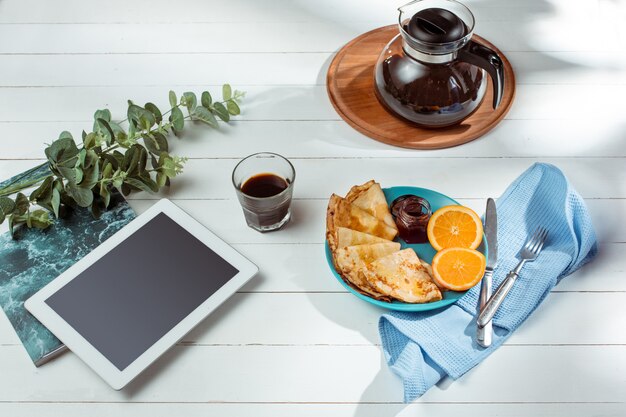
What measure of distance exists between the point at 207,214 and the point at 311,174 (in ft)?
0.70

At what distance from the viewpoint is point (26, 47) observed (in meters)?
1.55

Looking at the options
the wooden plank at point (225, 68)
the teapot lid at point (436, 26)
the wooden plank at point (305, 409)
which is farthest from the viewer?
the wooden plank at point (225, 68)

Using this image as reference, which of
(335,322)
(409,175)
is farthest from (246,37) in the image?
(335,322)

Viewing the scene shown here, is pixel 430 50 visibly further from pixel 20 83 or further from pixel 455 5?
pixel 20 83

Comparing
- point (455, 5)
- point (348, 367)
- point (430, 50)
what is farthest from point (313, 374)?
point (455, 5)

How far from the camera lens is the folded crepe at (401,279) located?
3.47 feet

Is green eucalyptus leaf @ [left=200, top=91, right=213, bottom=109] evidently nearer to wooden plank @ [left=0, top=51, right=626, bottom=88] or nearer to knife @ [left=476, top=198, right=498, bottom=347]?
wooden plank @ [left=0, top=51, right=626, bottom=88]

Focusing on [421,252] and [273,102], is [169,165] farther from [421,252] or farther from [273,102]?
[421,252]

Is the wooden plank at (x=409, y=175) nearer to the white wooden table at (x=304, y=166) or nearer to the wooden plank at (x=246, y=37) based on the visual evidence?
the white wooden table at (x=304, y=166)

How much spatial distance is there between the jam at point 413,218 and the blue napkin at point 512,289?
0.43ft

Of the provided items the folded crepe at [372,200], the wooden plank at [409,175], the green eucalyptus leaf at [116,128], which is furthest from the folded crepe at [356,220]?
the green eucalyptus leaf at [116,128]

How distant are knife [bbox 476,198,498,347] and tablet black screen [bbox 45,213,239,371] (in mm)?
406

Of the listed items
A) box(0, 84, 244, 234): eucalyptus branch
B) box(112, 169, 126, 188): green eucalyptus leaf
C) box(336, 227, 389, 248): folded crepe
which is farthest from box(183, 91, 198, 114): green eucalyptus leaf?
box(336, 227, 389, 248): folded crepe

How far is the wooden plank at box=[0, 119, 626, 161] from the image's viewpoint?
1336 millimetres
